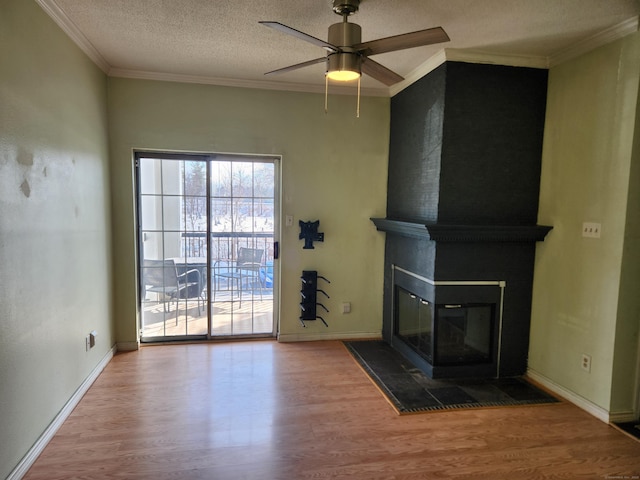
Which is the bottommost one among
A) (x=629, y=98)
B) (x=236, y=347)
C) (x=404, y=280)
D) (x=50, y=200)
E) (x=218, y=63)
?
(x=236, y=347)

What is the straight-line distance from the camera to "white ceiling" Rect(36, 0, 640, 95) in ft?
7.67

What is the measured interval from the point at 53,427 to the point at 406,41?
3047 mm

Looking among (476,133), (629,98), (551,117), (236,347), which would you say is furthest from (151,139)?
(629,98)

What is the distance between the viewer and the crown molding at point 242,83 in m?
3.57

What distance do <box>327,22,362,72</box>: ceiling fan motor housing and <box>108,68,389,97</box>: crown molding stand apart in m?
1.77

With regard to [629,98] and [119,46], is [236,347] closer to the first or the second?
[119,46]

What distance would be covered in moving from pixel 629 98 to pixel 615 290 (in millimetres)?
1250

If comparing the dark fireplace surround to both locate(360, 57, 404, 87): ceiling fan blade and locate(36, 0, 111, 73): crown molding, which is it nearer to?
locate(360, 57, 404, 87): ceiling fan blade

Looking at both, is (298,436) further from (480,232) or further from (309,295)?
(480,232)

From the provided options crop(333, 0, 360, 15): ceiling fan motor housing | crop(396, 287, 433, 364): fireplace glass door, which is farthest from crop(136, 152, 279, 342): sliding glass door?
crop(333, 0, 360, 15): ceiling fan motor housing

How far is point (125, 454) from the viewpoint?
220cm

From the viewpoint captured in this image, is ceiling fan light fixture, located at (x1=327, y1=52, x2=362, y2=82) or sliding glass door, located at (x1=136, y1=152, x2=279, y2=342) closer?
ceiling fan light fixture, located at (x1=327, y1=52, x2=362, y2=82)

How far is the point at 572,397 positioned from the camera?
289 cm

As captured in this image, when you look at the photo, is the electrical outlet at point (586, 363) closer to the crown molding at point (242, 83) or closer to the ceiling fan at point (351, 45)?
the ceiling fan at point (351, 45)
